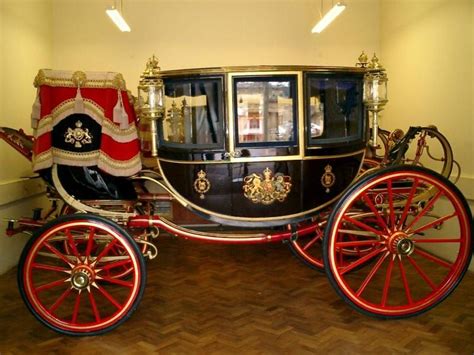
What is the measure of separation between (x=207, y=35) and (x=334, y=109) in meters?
2.94

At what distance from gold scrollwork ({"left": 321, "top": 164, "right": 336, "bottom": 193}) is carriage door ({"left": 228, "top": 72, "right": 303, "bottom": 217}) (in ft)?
0.57

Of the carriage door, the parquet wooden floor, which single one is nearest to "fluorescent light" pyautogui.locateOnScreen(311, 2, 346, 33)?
the carriage door

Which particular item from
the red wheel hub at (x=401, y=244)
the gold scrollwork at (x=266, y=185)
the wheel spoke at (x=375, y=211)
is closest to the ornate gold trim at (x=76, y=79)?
the gold scrollwork at (x=266, y=185)

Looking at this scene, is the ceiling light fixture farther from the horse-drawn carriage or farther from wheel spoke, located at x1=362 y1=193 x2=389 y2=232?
wheel spoke, located at x1=362 y1=193 x2=389 y2=232

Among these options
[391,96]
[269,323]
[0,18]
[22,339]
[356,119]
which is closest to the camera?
[22,339]

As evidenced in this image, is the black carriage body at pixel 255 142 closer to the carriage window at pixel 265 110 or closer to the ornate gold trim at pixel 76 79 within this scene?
the carriage window at pixel 265 110

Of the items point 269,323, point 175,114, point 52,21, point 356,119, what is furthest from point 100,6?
point 269,323

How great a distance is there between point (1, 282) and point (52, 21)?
3.00 meters

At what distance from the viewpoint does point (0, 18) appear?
3.51m

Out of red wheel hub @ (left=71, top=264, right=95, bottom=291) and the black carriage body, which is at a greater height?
the black carriage body

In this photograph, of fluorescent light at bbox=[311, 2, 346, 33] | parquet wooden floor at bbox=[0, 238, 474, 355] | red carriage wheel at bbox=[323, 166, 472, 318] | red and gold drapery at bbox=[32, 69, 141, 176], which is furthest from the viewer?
fluorescent light at bbox=[311, 2, 346, 33]

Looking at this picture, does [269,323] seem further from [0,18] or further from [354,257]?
[0,18]

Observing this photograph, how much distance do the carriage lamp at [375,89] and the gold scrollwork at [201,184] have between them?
3.39ft

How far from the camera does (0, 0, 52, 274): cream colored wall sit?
355 centimetres
